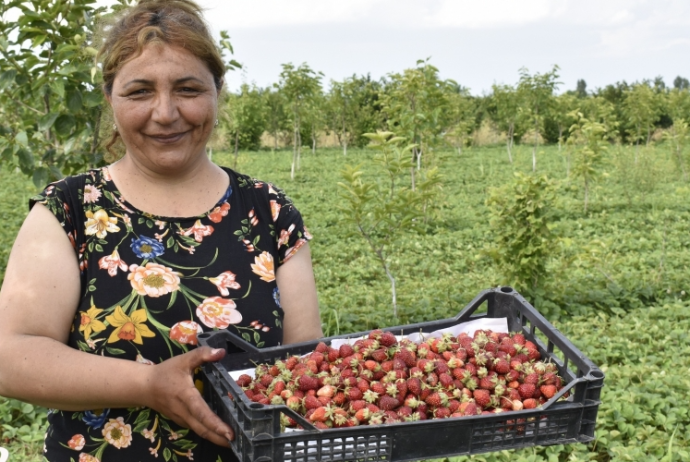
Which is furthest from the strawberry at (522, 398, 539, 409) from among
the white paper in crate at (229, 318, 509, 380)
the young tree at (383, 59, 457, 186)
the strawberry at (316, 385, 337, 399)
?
the young tree at (383, 59, 457, 186)

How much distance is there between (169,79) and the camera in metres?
1.55

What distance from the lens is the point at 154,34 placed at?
5.03 ft

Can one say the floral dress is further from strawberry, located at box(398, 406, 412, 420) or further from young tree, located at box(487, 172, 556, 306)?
young tree, located at box(487, 172, 556, 306)

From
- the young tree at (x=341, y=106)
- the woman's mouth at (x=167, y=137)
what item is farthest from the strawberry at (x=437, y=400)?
the young tree at (x=341, y=106)

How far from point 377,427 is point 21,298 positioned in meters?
0.81

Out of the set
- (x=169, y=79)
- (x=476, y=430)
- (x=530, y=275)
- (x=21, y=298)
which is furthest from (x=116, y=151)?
(x=530, y=275)

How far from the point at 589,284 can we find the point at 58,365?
19.0ft

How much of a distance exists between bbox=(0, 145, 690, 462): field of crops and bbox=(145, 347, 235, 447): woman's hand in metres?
2.35

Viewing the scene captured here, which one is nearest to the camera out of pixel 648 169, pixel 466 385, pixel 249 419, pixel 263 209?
pixel 249 419

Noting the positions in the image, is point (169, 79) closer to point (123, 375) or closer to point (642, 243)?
point (123, 375)

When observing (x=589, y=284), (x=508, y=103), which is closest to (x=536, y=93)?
(x=508, y=103)

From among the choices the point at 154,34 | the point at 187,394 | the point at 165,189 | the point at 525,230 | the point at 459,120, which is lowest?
the point at 525,230

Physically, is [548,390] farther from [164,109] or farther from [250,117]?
[250,117]

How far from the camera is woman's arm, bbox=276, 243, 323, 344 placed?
1791 mm
